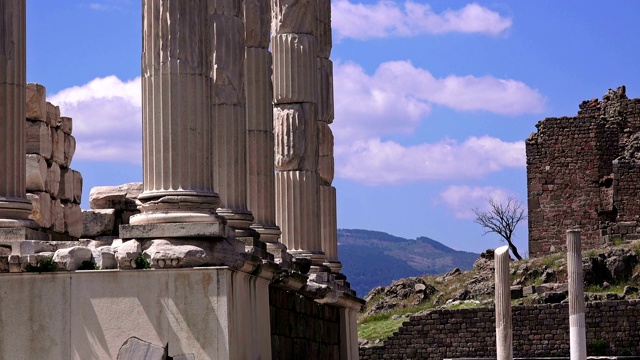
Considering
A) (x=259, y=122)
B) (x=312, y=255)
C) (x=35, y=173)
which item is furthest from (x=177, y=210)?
(x=312, y=255)

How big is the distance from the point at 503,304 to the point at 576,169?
30.3 m

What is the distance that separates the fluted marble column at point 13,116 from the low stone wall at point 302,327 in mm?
3358

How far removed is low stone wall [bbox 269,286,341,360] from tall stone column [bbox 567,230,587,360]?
30.9 ft

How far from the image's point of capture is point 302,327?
20594 millimetres

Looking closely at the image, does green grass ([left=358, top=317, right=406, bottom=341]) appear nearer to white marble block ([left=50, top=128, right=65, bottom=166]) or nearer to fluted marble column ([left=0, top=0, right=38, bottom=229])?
white marble block ([left=50, top=128, right=65, bottom=166])

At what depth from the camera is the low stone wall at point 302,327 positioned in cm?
1856

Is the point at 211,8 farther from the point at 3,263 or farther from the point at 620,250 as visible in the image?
the point at 620,250

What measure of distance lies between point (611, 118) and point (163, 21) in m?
48.3

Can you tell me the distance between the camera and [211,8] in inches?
682

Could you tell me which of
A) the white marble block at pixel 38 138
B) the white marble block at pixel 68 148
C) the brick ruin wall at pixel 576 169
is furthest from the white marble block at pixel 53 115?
the brick ruin wall at pixel 576 169

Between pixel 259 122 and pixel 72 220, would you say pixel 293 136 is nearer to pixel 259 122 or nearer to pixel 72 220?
pixel 259 122

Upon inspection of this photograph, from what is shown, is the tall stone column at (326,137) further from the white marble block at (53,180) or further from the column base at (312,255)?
the white marble block at (53,180)

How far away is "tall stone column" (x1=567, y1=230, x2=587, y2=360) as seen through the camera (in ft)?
108

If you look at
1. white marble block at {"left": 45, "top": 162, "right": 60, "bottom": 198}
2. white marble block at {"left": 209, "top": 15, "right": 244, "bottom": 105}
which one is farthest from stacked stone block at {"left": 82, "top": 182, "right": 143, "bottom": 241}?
white marble block at {"left": 209, "top": 15, "right": 244, "bottom": 105}
